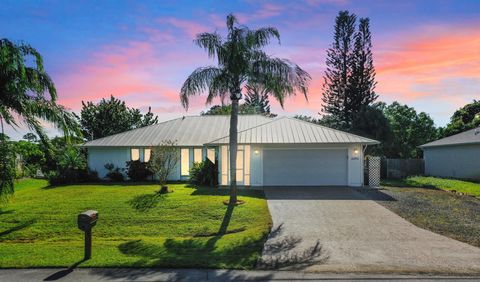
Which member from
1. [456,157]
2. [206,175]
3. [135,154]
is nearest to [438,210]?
[206,175]

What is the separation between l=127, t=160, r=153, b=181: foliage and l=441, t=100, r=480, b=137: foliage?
3250 centimetres

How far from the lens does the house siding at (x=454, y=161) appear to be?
23141 millimetres

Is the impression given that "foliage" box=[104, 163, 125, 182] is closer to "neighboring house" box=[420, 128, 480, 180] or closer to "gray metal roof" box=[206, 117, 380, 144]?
"gray metal roof" box=[206, 117, 380, 144]

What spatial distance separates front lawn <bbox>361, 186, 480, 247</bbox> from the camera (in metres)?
10.1

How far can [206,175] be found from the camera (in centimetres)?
1961

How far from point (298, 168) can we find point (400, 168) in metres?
13.8

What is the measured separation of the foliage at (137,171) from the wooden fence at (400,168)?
17447mm

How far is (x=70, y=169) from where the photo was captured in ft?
74.0

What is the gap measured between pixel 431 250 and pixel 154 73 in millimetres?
11435

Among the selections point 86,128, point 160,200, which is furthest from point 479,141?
point 86,128

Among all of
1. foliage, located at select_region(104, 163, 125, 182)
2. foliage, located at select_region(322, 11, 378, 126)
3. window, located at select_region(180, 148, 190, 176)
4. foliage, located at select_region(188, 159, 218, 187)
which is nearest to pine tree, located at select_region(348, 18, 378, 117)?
foliage, located at select_region(322, 11, 378, 126)

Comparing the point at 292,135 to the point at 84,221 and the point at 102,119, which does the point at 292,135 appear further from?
the point at 102,119

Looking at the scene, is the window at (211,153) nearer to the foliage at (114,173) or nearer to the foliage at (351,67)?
the foliage at (114,173)

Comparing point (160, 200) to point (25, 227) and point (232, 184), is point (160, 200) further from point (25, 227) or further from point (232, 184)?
point (25, 227)
